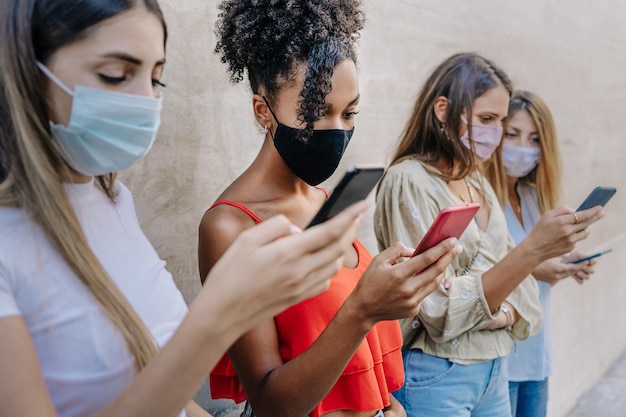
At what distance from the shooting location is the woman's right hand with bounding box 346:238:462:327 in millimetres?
1473

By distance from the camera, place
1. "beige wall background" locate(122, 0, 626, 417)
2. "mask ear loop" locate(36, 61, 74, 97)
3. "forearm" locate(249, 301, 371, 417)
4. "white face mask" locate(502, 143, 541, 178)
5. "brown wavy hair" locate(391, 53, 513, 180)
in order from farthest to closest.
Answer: "white face mask" locate(502, 143, 541, 178)
"brown wavy hair" locate(391, 53, 513, 180)
"beige wall background" locate(122, 0, 626, 417)
"forearm" locate(249, 301, 371, 417)
"mask ear loop" locate(36, 61, 74, 97)

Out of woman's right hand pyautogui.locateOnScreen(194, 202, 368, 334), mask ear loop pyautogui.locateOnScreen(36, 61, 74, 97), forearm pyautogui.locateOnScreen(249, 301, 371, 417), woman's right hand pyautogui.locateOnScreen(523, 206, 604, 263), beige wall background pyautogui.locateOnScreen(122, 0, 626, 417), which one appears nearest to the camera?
woman's right hand pyautogui.locateOnScreen(194, 202, 368, 334)

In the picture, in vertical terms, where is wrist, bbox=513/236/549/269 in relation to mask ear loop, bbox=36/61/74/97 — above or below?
below

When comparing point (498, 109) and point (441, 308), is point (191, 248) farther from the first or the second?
point (498, 109)

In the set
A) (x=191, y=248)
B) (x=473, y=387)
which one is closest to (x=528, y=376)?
(x=473, y=387)

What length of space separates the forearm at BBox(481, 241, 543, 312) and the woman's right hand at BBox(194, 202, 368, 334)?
133 centimetres

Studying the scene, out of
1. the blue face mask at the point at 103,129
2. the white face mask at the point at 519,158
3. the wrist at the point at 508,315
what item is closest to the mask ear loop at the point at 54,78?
the blue face mask at the point at 103,129

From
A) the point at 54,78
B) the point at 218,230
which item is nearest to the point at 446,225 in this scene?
the point at 218,230

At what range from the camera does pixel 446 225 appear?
1.56 meters

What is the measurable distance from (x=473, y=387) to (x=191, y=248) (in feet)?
3.61

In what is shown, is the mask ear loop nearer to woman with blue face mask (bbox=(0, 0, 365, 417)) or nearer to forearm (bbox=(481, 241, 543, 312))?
woman with blue face mask (bbox=(0, 0, 365, 417))

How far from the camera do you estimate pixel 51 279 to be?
1.05 metres

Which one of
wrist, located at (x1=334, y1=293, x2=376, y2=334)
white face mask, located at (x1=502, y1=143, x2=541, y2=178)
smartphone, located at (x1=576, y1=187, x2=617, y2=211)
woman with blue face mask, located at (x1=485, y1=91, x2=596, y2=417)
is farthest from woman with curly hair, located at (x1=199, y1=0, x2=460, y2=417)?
white face mask, located at (x1=502, y1=143, x2=541, y2=178)

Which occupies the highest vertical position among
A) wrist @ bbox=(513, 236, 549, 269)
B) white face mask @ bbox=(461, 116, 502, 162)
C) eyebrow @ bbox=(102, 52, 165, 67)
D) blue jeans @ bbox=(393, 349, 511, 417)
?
eyebrow @ bbox=(102, 52, 165, 67)
